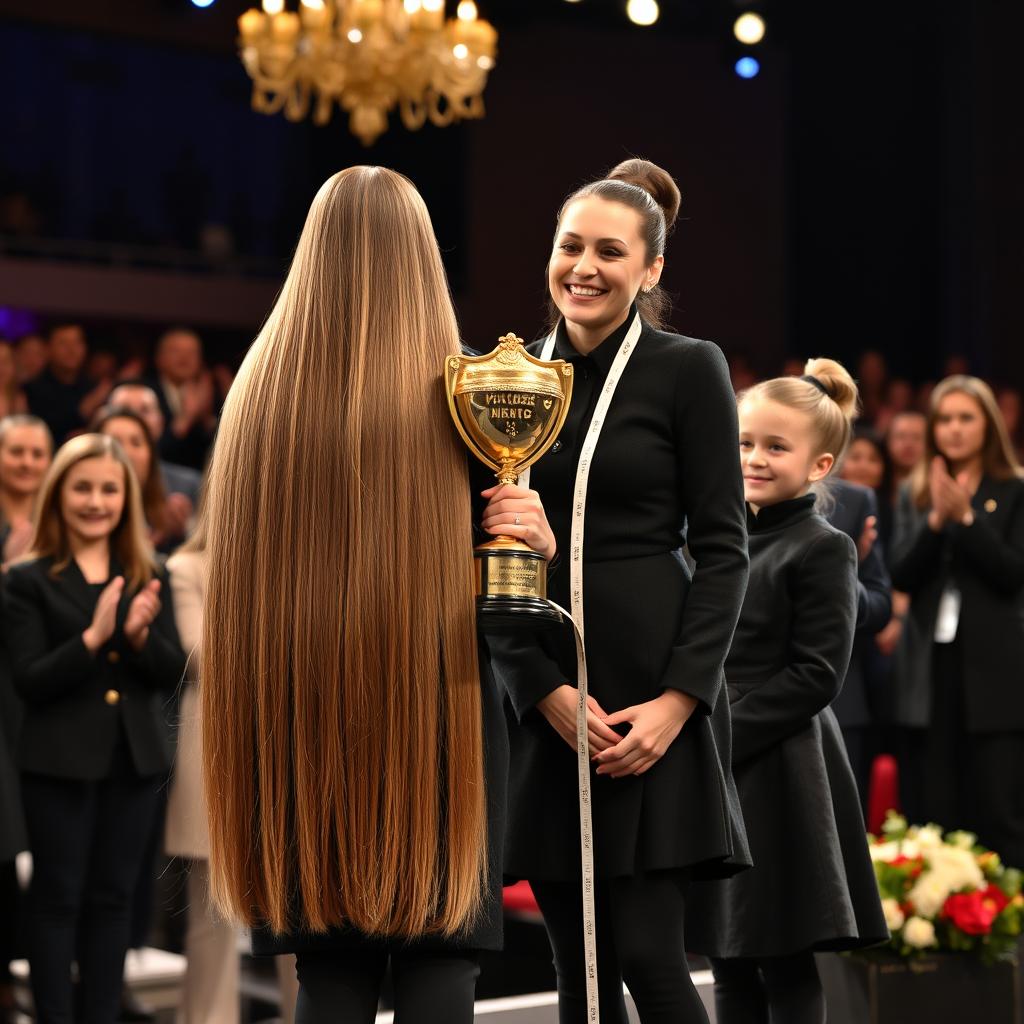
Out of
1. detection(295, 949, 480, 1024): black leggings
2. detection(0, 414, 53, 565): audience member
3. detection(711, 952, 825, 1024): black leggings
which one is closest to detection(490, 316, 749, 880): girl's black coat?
detection(295, 949, 480, 1024): black leggings

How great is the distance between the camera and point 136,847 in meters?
3.99

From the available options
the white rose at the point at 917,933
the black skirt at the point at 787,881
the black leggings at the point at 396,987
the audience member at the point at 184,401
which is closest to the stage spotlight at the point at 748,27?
the audience member at the point at 184,401

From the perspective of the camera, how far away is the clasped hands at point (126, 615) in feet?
12.8

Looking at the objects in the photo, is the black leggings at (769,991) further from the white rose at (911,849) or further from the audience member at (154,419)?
the audience member at (154,419)

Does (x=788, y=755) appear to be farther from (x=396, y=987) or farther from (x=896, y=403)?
(x=896, y=403)

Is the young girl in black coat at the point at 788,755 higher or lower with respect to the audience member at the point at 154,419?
lower

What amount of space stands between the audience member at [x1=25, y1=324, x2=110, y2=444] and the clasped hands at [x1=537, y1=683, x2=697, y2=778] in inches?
246

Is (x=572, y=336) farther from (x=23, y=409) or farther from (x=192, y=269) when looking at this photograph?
(x=192, y=269)

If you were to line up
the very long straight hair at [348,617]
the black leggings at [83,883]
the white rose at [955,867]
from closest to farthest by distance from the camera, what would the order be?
the very long straight hair at [348,617] → the white rose at [955,867] → the black leggings at [83,883]

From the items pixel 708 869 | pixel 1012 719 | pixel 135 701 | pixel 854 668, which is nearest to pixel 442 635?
pixel 708 869

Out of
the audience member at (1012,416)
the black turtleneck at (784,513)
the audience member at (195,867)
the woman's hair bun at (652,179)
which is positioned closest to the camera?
the woman's hair bun at (652,179)

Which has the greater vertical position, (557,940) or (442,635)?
(442,635)

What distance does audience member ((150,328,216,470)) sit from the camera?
23.1ft

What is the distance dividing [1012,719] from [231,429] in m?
3.55
